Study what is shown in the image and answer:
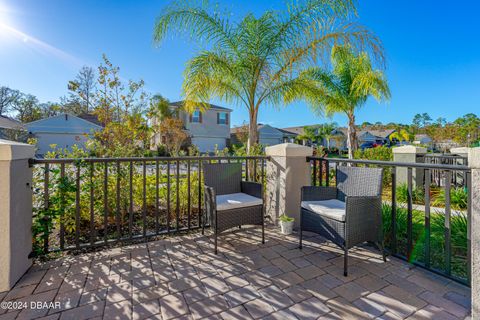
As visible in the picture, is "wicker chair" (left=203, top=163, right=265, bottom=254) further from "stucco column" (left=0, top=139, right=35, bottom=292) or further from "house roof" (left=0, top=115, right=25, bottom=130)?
"house roof" (left=0, top=115, right=25, bottom=130)

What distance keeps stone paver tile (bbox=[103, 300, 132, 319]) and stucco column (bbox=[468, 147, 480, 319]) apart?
229 cm

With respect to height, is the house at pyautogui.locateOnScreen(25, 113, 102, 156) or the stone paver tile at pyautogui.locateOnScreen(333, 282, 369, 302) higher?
the house at pyautogui.locateOnScreen(25, 113, 102, 156)

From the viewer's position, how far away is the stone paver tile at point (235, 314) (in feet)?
5.27

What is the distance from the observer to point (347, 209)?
2.13 meters

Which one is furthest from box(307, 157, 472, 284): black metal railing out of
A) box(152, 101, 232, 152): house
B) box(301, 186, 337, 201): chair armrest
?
box(152, 101, 232, 152): house

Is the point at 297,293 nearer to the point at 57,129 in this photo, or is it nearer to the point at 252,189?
the point at 252,189

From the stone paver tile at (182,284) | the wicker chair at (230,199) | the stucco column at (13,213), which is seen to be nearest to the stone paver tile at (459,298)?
the wicker chair at (230,199)

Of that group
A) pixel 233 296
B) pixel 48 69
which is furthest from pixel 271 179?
pixel 48 69

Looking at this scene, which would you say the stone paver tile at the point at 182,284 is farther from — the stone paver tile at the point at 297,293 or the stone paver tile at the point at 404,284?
the stone paver tile at the point at 404,284

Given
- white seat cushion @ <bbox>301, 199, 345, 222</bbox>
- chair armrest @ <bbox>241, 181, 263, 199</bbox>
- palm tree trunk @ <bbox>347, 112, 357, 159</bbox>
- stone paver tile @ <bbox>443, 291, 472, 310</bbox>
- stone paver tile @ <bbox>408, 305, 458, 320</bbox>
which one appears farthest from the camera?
palm tree trunk @ <bbox>347, 112, 357, 159</bbox>

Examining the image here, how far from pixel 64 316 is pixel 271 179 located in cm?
271

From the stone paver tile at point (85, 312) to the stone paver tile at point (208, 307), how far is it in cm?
65

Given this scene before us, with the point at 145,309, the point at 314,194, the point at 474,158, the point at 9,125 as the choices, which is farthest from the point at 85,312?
the point at 9,125

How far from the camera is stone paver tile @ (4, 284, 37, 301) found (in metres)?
1.82
